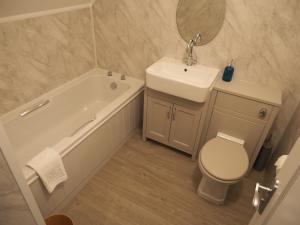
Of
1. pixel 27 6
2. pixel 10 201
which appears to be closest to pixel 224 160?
pixel 10 201

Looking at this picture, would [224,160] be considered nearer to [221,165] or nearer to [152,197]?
[221,165]

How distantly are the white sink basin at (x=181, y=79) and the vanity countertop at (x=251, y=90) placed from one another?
0.10 m

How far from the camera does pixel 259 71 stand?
178 cm

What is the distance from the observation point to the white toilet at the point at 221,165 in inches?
58.1

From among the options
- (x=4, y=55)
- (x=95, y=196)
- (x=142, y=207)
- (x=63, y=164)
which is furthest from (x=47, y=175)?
(x=4, y=55)

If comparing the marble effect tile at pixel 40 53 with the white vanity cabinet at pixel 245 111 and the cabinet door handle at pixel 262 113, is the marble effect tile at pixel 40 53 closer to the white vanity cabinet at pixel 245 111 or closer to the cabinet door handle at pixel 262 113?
the white vanity cabinet at pixel 245 111

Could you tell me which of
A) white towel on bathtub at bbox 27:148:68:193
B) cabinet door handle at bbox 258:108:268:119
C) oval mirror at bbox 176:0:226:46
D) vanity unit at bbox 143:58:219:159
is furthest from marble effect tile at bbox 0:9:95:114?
cabinet door handle at bbox 258:108:268:119

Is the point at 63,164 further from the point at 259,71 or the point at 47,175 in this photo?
the point at 259,71

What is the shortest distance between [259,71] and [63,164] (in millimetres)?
1681

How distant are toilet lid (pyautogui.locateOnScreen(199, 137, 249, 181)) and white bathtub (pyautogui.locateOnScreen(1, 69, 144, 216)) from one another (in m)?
0.84

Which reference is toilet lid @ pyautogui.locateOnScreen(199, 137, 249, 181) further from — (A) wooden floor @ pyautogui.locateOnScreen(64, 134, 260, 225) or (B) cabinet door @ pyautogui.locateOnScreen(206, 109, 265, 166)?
(A) wooden floor @ pyautogui.locateOnScreen(64, 134, 260, 225)

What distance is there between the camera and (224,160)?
157cm

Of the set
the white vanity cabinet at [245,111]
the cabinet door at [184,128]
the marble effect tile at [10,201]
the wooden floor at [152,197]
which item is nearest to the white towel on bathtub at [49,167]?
the wooden floor at [152,197]

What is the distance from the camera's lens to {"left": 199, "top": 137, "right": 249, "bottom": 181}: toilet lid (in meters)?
1.48
